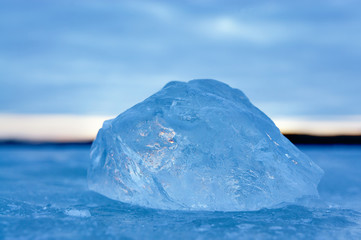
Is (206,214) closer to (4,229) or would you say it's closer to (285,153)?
(285,153)

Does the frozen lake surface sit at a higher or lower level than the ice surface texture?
lower

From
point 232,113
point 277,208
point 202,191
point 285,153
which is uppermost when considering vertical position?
point 232,113

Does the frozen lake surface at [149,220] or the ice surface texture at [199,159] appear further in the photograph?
the ice surface texture at [199,159]

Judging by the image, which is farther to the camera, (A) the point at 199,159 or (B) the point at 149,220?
(A) the point at 199,159

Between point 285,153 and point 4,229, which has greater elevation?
point 285,153

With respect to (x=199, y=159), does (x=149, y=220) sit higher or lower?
lower

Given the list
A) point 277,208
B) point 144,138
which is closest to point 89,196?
point 144,138

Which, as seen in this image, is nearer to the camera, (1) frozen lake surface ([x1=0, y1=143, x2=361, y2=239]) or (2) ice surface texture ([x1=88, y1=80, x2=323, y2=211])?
(1) frozen lake surface ([x1=0, y1=143, x2=361, y2=239])

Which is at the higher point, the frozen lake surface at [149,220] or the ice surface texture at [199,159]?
the ice surface texture at [199,159]
